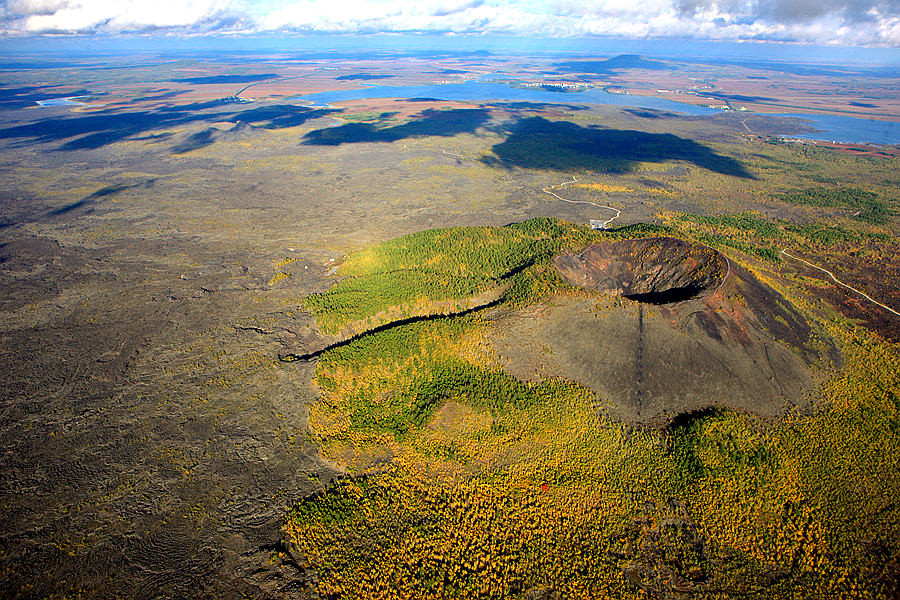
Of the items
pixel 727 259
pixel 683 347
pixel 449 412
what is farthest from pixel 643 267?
pixel 449 412

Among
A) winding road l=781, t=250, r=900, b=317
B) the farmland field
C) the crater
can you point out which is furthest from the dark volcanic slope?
winding road l=781, t=250, r=900, b=317

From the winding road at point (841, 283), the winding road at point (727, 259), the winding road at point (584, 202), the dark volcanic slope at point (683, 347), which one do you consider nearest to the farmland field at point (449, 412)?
the dark volcanic slope at point (683, 347)

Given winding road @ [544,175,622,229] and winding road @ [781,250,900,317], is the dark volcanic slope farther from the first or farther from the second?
winding road @ [544,175,622,229]

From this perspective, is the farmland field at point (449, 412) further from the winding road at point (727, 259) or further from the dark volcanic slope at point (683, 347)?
the winding road at point (727, 259)

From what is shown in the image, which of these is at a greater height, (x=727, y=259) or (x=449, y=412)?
(x=727, y=259)

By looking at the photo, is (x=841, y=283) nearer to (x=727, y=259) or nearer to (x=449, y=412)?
(x=727, y=259)

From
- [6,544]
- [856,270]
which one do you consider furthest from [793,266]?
[6,544]

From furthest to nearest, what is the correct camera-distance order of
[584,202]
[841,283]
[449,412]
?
1. [584,202]
2. [841,283]
3. [449,412]
